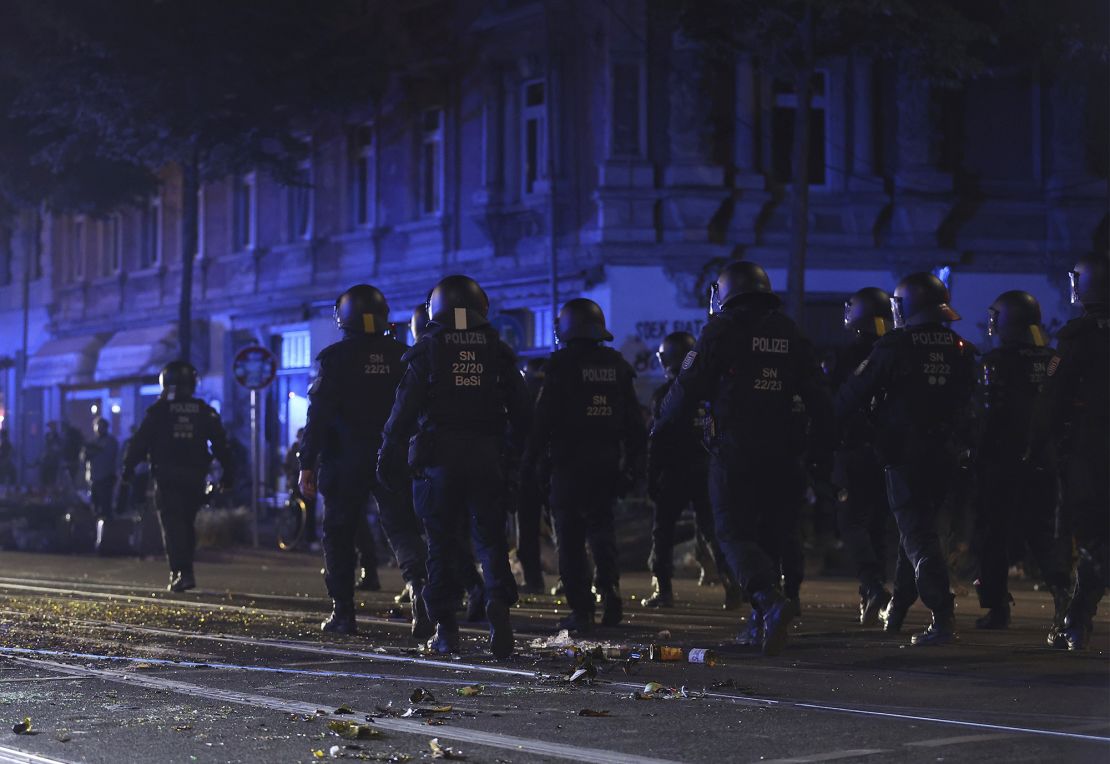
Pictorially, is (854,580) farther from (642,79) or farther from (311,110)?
(311,110)

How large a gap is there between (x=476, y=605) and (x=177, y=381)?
5.27 metres

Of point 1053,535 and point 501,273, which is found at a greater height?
point 501,273

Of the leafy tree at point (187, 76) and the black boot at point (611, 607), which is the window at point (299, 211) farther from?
the black boot at point (611, 607)

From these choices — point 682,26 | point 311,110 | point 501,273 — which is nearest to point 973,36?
point 682,26

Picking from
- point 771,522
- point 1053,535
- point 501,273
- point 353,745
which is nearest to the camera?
point 353,745

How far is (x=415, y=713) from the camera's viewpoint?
24.0 ft

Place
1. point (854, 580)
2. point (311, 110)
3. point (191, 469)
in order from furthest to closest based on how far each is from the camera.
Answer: point (311, 110) → point (854, 580) → point (191, 469)

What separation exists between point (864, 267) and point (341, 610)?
61.1 ft

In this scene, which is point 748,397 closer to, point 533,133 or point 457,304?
point 457,304

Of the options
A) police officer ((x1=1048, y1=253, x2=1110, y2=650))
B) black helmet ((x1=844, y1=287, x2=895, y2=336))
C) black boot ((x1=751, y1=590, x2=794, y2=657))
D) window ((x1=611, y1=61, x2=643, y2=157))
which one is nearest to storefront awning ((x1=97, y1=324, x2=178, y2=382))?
window ((x1=611, y1=61, x2=643, y2=157))

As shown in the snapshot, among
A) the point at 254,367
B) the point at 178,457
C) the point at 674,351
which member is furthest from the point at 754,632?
the point at 254,367

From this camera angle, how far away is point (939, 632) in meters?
10.2

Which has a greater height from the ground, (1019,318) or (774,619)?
(1019,318)

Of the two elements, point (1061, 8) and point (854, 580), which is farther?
point (1061, 8)
